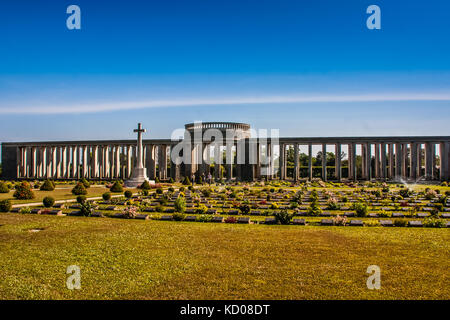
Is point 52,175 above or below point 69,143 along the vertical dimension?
below

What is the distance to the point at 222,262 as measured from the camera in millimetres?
10117

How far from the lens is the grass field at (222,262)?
25.5 feet

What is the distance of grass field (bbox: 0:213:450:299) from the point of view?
25.5ft

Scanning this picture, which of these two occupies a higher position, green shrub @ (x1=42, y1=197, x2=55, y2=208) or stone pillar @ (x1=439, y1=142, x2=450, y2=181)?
stone pillar @ (x1=439, y1=142, x2=450, y2=181)

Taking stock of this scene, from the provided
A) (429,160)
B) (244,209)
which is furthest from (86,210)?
(429,160)

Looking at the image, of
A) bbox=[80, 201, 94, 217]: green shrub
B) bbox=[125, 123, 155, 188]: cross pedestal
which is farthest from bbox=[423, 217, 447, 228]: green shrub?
bbox=[125, 123, 155, 188]: cross pedestal

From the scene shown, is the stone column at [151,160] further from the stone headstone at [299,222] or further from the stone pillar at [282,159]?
the stone headstone at [299,222]

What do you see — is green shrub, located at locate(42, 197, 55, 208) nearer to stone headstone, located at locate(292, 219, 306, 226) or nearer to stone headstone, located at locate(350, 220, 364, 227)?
stone headstone, located at locate(292, 219, 306, 226)

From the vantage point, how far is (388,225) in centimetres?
1708

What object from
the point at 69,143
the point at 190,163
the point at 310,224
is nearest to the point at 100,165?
the point at 69,143

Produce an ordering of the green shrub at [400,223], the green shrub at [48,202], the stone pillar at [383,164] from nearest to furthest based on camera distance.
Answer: the green shrub at [400,223] → the green shrub at [48,202] → the stone pillar at [383,164]

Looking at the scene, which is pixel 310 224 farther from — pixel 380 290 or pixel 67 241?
pixel 67 241

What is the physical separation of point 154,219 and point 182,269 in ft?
34.6

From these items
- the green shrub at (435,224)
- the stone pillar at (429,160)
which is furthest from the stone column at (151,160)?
the green shrub at (435,224)
